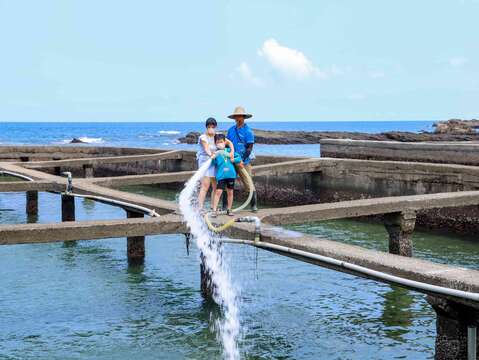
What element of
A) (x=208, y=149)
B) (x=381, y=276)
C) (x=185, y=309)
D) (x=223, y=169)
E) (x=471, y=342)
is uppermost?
(x=208, y=149)

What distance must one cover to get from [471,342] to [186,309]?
4201 mm

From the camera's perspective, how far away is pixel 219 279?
29.2ft

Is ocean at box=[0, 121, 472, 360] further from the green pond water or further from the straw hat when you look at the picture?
the straw hat

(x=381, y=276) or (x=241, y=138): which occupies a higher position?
(x=241, y=138)

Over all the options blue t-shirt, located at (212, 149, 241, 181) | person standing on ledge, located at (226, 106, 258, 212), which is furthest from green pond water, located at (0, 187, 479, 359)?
person standing on ledge, located at (226, 106, 258, 212)

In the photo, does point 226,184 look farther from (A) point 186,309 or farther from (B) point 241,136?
(A) point 186,309

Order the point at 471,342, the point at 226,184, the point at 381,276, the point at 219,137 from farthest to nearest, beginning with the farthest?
1. the point at 226,184
2. the point at 219,137
3. the point at 381,276
4. the point at 471,342

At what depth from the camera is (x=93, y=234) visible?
749cm

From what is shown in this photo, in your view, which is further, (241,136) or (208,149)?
(241,136)

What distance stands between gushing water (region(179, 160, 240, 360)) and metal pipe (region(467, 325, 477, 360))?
2.63 metres

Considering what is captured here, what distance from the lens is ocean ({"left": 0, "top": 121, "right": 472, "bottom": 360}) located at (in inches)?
280

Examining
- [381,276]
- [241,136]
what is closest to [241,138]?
[241,136]

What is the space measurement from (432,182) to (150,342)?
342 inches

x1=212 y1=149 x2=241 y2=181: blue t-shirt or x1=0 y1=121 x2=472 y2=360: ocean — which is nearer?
x1=0 y1=121 x2=472 y2=360: ocean
